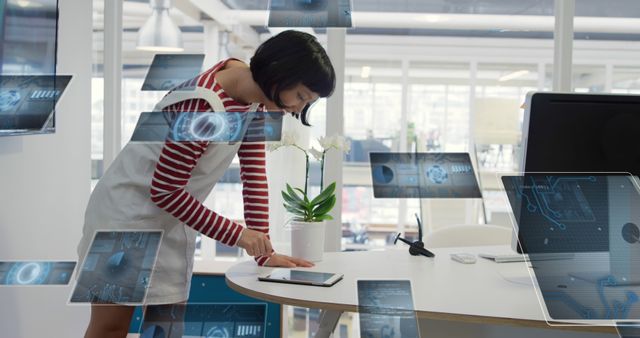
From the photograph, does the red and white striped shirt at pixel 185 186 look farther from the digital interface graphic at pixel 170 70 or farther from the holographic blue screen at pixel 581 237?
the digital interface graphic at pixel 170 70

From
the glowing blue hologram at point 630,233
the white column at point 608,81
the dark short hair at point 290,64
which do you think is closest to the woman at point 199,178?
the dark short hair at point 290,64

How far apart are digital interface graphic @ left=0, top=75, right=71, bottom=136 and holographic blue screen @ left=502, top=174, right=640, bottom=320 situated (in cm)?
161

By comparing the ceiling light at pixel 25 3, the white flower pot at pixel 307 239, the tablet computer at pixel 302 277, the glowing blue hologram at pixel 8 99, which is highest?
the ceiling light at pixel 25 3

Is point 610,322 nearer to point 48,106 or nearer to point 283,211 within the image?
point 48,106

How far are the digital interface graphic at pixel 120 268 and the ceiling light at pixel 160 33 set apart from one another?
1.43 meters

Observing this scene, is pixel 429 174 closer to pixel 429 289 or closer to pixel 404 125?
pixel 404 125

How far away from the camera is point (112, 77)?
3039mm

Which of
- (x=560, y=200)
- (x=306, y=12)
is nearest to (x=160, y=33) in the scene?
(x=306, y=12)

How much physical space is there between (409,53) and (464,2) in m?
0.36

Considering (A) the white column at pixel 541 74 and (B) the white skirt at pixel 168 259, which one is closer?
(B) the white skirt at pixel 168 259

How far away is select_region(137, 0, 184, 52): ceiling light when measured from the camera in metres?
3.00

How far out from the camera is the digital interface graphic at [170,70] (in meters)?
2.98

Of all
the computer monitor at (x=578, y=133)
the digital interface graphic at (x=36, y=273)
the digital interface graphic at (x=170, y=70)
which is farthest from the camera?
the digital interface graphic at (x=170, y=70)

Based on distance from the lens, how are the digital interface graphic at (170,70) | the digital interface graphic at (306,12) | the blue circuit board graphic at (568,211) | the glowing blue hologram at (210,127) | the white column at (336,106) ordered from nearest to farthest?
the blue circuit board graphic at (568,211) → the glowing blue hologram at (210,127) → the digital interface graphic at (306,12) → the digital interface graphic at (170,70) → the white column at (336,106)
